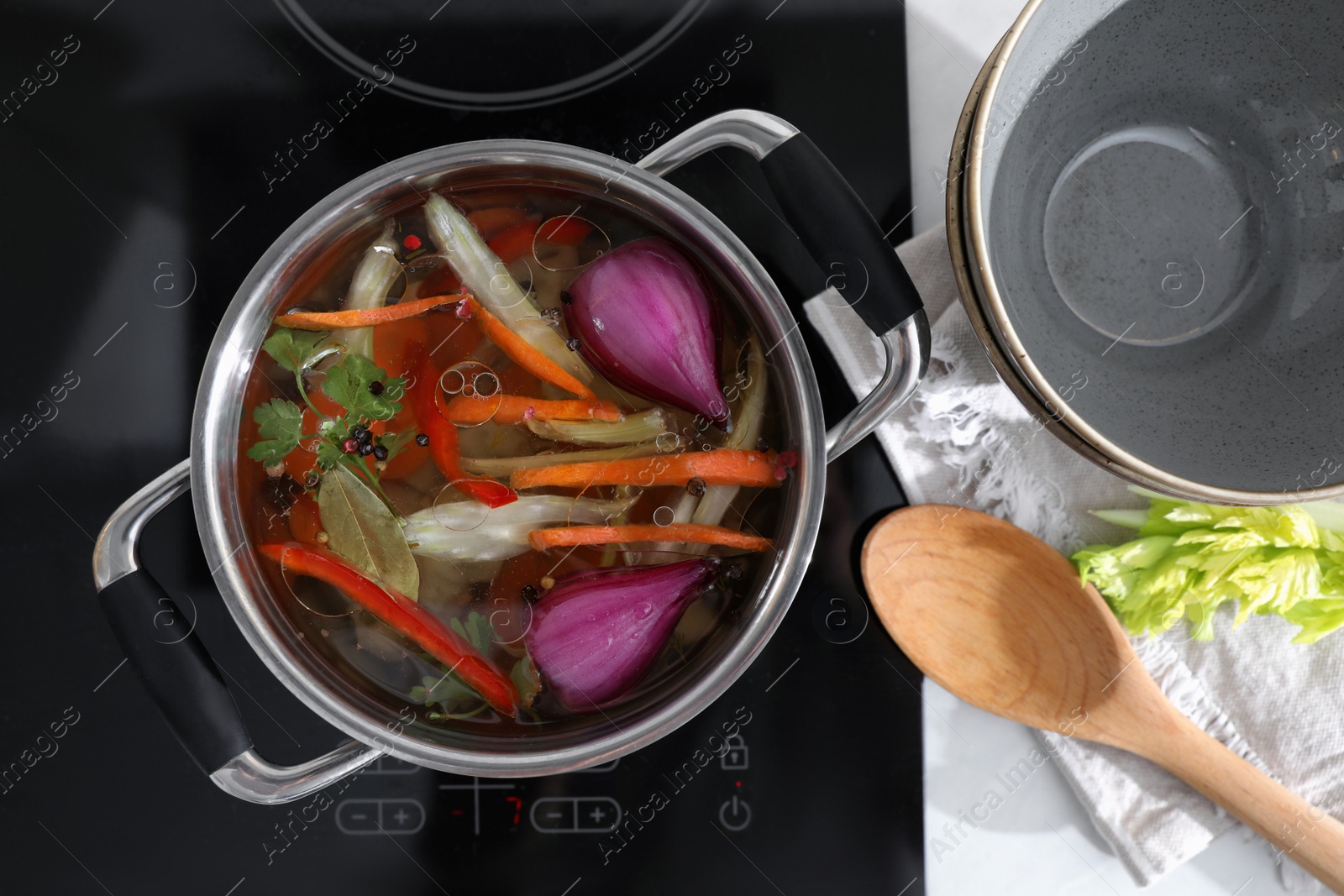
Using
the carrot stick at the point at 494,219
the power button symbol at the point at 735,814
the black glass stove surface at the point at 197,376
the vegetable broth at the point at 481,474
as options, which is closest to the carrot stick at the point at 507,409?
the vegetable broth at the point at 481,474

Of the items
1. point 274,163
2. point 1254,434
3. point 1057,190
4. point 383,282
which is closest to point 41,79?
point 274,163

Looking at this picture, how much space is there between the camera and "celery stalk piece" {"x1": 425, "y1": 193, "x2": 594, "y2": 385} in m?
0.54

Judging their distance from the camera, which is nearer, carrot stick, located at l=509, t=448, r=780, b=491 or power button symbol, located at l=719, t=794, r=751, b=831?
carrot stick, located at l=509, t=448, r=780, b=491

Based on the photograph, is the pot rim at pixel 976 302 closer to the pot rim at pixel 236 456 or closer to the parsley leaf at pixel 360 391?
the pot rim at pixel 236 456

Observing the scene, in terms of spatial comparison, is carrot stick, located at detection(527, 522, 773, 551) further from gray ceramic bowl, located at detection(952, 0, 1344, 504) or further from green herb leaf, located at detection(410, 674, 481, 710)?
gray ceramic bowl, located at detection(952, 0, 1344, 504)

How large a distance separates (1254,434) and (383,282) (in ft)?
2.12

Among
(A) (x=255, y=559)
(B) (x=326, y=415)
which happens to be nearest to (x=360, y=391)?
(B) (x=326, y=415)

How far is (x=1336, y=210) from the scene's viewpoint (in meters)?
0.68

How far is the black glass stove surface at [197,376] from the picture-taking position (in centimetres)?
66

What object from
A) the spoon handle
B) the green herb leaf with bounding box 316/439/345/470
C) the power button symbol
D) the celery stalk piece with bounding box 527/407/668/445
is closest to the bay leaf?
the green herb leaf with bounding box 316/439/345/470

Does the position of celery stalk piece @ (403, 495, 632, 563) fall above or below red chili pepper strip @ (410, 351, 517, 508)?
below

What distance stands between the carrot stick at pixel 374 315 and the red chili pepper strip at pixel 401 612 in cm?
14

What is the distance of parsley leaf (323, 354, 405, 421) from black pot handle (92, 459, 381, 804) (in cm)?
12

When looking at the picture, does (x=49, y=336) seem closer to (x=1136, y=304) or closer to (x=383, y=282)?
(x=383, y=282)
